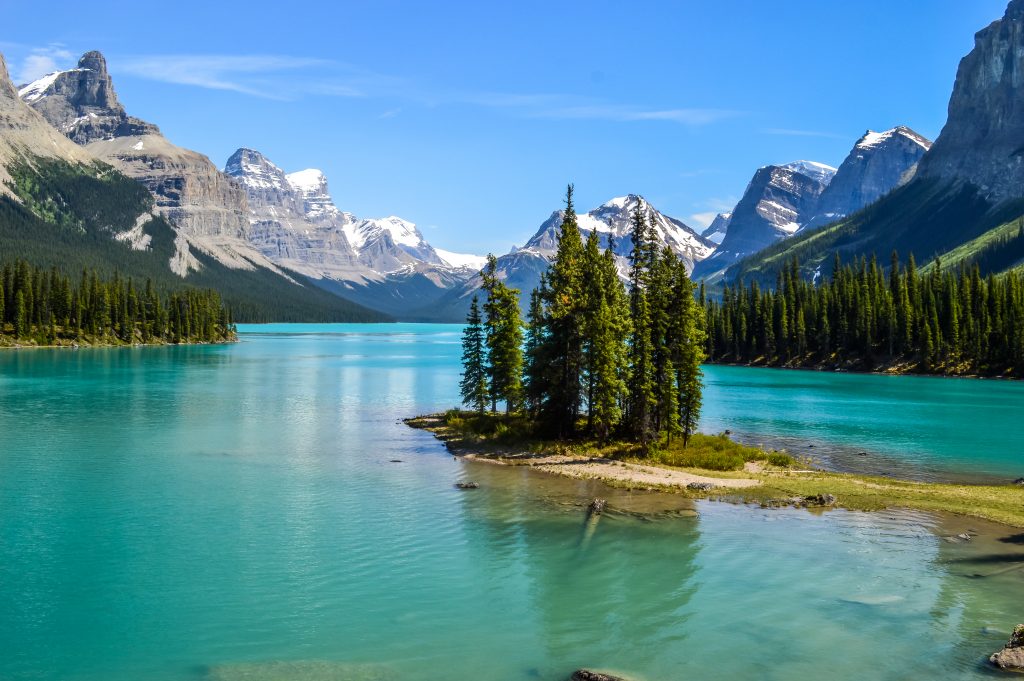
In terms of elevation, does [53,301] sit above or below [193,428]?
above

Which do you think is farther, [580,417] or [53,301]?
[53,301]

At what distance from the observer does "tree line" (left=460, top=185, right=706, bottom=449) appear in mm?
60062

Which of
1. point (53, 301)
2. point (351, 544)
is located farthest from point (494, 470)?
point (53, 301)

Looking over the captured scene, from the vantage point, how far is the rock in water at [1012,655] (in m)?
23.9

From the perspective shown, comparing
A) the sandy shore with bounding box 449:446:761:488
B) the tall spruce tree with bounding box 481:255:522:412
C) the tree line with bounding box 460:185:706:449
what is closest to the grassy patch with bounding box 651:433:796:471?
the tree line with bounding box 460:185:706:449

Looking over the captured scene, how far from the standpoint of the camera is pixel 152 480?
51.3 m

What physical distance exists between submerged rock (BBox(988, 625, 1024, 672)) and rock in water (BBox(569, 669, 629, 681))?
11971 millimetres

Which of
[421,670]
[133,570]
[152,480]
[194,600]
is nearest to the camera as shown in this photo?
[421,670]

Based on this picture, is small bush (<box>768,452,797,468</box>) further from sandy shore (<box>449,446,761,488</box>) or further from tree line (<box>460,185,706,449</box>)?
tree line (<box>460,185,706,449</box>)

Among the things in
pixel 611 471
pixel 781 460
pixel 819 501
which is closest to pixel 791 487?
pixel 819 501

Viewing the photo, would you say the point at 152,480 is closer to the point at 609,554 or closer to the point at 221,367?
the point at 609,554

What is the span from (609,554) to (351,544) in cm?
1251

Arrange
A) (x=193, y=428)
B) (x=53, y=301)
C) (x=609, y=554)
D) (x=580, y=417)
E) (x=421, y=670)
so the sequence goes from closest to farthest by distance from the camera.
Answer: (x=421, y=670) < (x=609, y=554) < (x=580, y=417) < (x=193, y=428) < (x=53, y=301)

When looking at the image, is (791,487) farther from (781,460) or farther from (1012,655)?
(1012,655)
